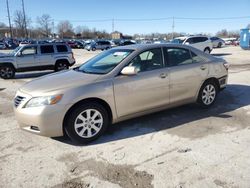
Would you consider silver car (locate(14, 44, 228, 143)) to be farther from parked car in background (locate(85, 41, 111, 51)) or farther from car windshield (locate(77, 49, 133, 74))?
parked car in background (locate(85, 41, 111, 51))

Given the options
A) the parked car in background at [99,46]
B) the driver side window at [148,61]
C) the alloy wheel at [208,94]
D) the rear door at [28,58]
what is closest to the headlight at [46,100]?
the driver side window at [148,61]

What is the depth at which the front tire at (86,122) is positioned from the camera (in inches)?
156

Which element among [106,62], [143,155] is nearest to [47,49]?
[106,62]

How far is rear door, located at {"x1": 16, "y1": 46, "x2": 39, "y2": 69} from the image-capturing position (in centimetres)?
1252

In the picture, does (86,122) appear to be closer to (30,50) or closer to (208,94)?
(208,94)

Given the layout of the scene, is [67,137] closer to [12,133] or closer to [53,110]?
[53,110]

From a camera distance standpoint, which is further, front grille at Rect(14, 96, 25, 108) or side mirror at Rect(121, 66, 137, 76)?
side mirror at Rect(121, 66, 137, 76)

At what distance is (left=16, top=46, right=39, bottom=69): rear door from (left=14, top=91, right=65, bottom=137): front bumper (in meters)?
9.36

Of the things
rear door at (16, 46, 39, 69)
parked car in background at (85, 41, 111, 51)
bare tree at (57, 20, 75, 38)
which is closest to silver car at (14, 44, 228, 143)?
rear door at (16, 46, 39, 69)

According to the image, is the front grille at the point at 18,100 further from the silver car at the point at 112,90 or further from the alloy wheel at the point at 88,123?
the alloy wheel at the point at 88,123

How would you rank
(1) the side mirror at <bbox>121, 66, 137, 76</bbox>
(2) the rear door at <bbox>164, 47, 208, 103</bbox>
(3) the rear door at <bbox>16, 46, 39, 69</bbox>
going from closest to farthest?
1. (1) the side mirror at <bbox>121, 66, 137, 76</bbox>
2. (2) the rear door at <bbox>164, 47, 208, 103</bbox>
3. (3) the rear door at <bbox>16, 46, 39, 69</bbox>

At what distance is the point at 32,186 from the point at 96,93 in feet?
5.45

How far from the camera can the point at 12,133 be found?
471 cm

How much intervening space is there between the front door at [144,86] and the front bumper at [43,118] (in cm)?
100
